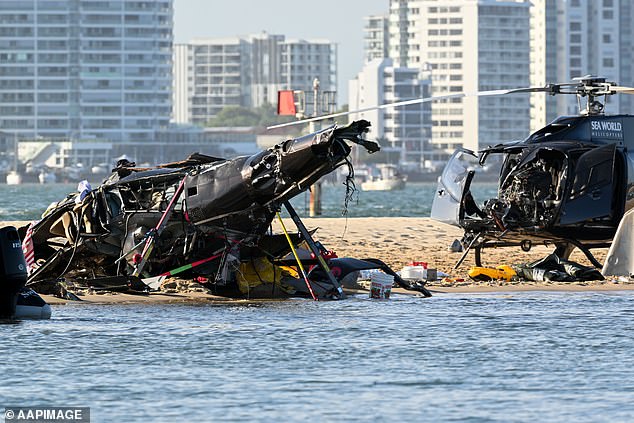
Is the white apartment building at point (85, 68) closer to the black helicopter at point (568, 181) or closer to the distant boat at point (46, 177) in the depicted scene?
the distant boat at point (46, 177)

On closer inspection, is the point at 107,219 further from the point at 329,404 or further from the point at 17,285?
the point at 329,404

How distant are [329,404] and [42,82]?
185684 millimetres

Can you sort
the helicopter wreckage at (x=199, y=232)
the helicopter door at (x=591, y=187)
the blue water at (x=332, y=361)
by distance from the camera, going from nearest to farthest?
1. the blue water at (x=332, y=361)
2. the helicopter wreckage at (x=199, y=232)
3. the helicopter door at (x=591, y=187)

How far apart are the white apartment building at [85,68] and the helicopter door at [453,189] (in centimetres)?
16960

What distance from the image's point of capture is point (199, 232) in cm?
Result: 2025

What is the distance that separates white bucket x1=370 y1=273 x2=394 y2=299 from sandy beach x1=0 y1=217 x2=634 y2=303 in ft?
4.39

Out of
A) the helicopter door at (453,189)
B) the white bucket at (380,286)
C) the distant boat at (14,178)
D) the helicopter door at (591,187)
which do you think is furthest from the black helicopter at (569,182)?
the distant boat at (14,178)

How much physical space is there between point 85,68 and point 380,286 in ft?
580

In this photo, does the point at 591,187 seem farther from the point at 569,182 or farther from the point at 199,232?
the point at 199,232

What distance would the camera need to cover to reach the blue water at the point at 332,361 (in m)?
12.8

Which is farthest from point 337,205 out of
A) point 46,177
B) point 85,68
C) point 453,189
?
point 85,68

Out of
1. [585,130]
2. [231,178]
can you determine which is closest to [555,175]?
[585,130]

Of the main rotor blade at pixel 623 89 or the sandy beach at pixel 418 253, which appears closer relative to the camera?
the main rotor blade at pixel 623 89

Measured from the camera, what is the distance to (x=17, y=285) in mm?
17531
